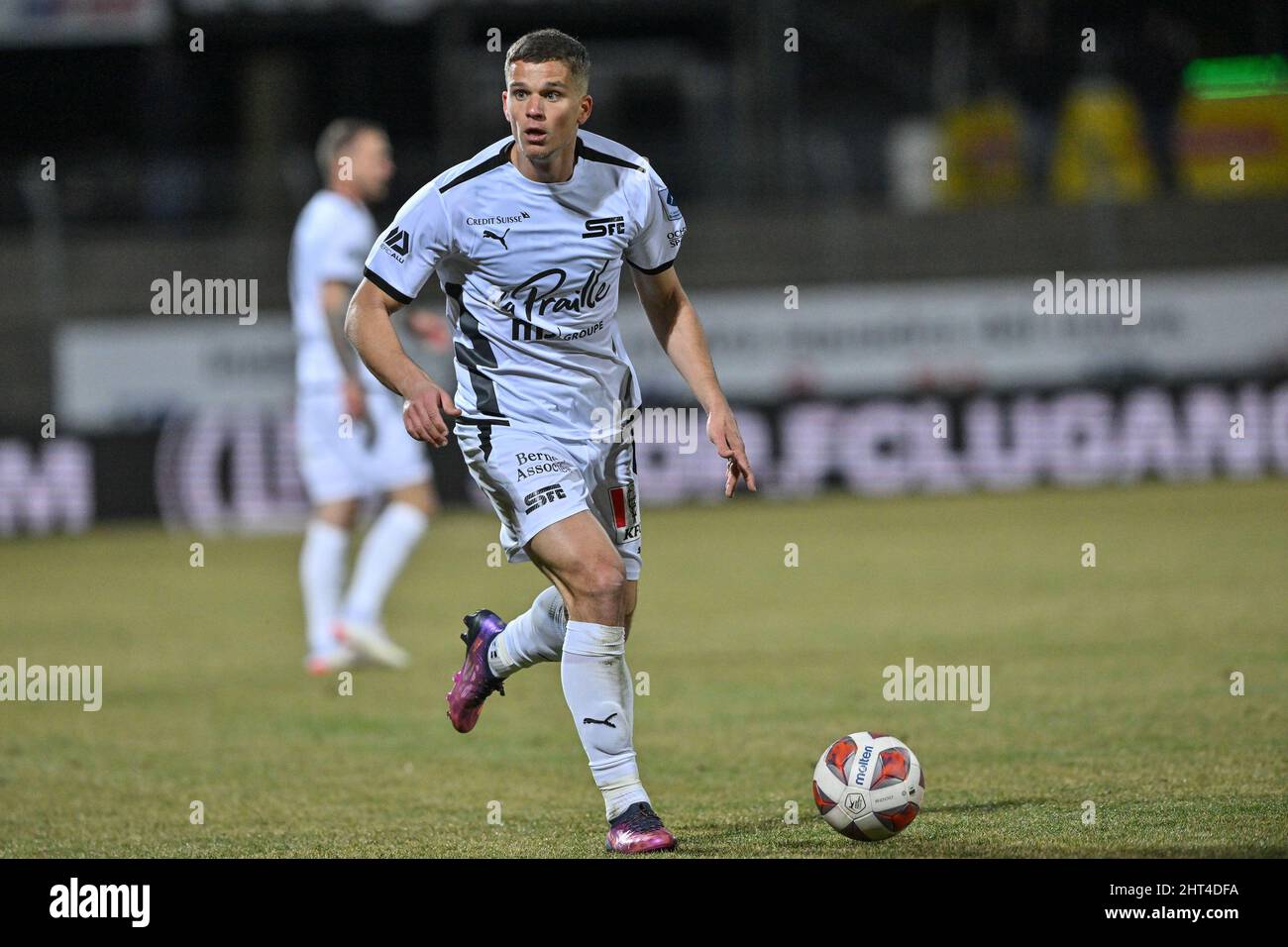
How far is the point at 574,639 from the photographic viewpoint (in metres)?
5.63

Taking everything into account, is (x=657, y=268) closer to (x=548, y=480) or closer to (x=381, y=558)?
(x=548, y=480)

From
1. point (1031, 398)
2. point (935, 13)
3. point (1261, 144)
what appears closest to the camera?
point (1031, 398)

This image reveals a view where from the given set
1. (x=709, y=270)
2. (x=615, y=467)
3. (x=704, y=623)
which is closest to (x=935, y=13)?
(x=709, y=270)

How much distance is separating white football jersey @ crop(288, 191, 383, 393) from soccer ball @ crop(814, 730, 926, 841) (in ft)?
15.0

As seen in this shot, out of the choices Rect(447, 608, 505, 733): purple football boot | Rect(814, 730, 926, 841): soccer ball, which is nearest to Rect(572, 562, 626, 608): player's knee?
Rect(447, 608, 505, 733): purple football boot

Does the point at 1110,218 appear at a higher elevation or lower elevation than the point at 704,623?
higher

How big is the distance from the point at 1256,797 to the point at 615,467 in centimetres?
227

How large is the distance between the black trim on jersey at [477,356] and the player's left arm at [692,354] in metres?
0.53

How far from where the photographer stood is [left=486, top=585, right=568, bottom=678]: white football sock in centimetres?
602
